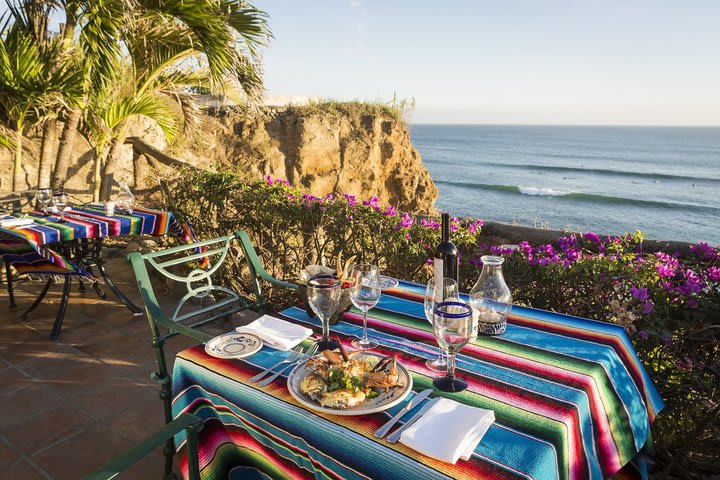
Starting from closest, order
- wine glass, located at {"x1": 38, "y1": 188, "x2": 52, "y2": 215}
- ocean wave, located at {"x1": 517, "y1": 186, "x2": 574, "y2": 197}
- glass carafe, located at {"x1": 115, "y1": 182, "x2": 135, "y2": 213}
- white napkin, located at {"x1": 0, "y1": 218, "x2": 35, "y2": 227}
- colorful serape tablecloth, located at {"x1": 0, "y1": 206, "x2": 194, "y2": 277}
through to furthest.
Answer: colorful serape tablecloth, located at {"x1": 0, "y1": 206, "x2": 194, "y2": 277}, white napkin, located at {"x1": 0, "y1": 218, "x2": 35, "y2": 227}, wine glass, located at {"x1": 38, "y1": 188, "x2": 52, "y2": 215}, glass carafe, located at {"x1": 115, "y1": 182, "x2": 135, "y2": 213}, ocean wave, located at {"x1": 517, "y1": 186, "x2": 574, "y2": 197}

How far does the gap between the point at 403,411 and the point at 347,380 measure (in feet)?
0.46

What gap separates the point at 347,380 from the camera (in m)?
1.04

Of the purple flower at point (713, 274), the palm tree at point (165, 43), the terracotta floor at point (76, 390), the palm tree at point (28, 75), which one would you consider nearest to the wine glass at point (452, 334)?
the purple flower at point (713, 274)

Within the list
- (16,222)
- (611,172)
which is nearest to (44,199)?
(16,222)

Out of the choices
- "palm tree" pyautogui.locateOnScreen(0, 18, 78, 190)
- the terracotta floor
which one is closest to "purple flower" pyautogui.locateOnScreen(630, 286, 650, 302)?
the terracotta floor

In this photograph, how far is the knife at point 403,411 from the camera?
3.01ft

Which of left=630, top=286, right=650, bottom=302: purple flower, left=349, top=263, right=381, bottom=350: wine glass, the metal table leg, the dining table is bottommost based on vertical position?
the metal table leg

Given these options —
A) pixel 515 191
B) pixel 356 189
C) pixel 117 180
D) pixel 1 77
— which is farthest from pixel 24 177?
pixel 515 191

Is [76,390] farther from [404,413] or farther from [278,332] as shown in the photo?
[404,413]

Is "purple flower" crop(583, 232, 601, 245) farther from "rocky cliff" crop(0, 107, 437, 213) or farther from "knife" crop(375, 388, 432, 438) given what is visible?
"rocky cliff" crop(0, 107, 437, 213)

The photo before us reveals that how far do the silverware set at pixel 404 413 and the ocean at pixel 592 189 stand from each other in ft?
63.7

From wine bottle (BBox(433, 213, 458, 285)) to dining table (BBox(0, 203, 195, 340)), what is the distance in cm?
276

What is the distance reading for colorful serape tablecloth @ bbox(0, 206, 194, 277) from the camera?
10.2 ft

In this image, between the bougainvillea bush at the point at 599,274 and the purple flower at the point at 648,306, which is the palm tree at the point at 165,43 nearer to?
the bougainvillea bush at the point at 599,274
